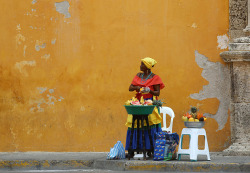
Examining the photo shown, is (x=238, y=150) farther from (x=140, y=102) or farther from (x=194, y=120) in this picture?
(x=140, y=102)

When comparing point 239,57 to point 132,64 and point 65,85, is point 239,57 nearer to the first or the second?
point 132,64

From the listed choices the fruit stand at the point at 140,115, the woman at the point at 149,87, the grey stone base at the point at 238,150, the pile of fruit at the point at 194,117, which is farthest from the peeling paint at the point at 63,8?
the grey stone base at the point at 238,150

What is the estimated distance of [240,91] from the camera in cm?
892

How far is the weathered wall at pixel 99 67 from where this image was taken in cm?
923

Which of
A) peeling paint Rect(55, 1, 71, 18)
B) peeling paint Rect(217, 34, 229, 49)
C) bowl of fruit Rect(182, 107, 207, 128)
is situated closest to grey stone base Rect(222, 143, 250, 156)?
bowl of fruit Rect(182, 107, 207, 128)

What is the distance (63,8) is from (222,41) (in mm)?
2745

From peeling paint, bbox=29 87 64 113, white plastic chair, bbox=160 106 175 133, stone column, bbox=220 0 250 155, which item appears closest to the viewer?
white plastic chair, bbox=160 106 175 133

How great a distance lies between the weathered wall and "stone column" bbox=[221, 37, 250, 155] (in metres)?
0.27

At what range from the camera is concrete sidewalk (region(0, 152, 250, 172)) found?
7238 mm

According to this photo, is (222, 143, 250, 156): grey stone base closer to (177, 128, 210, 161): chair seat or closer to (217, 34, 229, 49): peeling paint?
(177, 128, 210, 161): chair seat

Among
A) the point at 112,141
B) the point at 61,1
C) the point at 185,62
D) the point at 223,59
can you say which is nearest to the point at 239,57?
the point at 223,59

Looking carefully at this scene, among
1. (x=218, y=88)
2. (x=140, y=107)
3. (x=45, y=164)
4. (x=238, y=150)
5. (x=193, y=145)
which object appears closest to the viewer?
(x=140, y=107)

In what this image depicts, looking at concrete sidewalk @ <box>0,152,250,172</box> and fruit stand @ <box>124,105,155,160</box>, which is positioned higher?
fruit stand @ <box>124,105,155,160</box>

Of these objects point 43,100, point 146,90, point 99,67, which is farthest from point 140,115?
point 43,100
